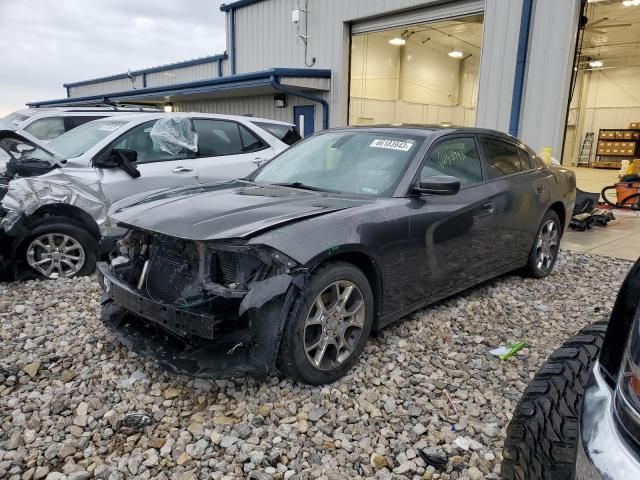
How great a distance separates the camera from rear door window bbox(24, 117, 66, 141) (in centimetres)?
825

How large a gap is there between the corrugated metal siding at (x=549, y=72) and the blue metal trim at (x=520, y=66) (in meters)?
0.09

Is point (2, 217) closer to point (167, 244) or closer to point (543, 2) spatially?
point (167, 244)

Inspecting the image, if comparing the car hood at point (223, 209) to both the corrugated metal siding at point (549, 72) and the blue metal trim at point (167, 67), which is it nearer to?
the corrugated metal siding at point (549, 72)

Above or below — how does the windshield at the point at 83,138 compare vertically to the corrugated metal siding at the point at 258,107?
below

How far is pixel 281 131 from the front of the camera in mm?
6852

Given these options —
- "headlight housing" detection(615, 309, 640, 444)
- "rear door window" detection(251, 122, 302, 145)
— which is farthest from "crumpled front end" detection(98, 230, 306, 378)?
"rear door window" detection(251, 122, 302, 145)

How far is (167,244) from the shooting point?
A: 302 centimetres

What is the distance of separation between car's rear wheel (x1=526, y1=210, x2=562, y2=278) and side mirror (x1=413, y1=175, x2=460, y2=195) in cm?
201

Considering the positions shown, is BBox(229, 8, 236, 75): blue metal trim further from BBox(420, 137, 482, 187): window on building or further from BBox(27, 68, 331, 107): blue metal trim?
A: BBox(420, 137, 482, 187): window on building

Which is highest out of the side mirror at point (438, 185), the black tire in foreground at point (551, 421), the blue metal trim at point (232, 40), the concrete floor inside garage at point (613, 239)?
the blue metal trim at point (232, 40)

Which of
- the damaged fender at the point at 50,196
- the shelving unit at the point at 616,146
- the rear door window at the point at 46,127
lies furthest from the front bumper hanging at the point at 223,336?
the shelving unit at the point at 616,146

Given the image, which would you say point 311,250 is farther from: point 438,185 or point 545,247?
point 545,247

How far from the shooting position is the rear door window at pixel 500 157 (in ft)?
14.1

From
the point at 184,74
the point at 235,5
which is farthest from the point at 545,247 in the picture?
the point at 184,74
